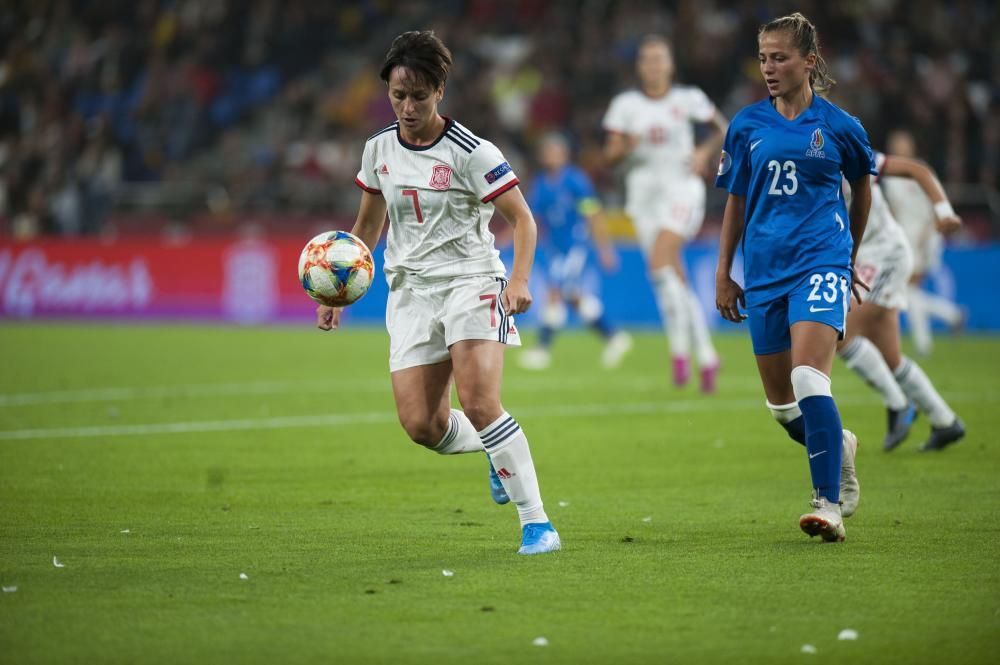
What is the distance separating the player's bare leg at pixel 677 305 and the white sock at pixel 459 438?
6.74 m

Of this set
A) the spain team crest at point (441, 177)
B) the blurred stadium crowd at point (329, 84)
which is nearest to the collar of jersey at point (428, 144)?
the spain team crest at point (441, 177)

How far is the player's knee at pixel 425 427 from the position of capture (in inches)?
270

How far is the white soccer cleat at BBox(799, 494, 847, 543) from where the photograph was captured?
650cm

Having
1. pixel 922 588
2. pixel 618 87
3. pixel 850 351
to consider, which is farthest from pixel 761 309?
pixel 618 87

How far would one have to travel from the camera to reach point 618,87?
2517cm

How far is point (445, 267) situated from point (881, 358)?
415 cm

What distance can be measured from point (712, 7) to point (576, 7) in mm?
2909

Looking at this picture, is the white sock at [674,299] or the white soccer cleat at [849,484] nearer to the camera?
the white soccer cleat at [849,484]

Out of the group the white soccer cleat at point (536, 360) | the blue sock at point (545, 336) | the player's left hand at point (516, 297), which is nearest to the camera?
the player's left hand at point (516, 297)

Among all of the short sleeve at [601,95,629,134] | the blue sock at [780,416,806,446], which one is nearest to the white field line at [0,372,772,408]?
the short sleeve at [601,95,629,134]

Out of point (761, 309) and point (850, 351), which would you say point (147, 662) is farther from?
point (850, 351)

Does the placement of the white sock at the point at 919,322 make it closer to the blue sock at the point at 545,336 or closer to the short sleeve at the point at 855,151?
the blue sock at the point at 545,336

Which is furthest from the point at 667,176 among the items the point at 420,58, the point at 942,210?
the point at 420,58

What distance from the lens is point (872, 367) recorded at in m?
9.64
